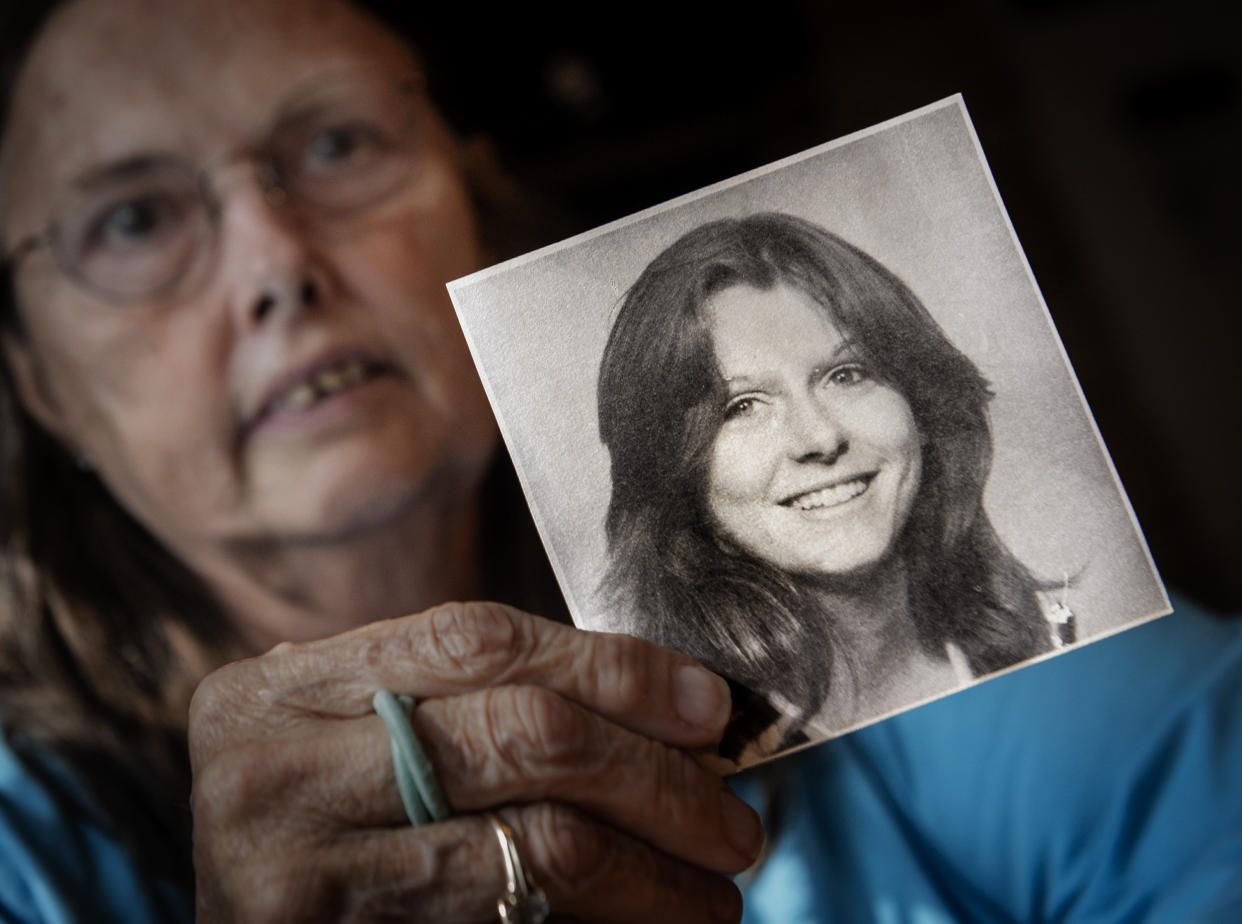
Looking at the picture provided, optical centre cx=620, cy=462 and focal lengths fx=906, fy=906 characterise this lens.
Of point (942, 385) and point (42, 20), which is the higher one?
point (42, 20)

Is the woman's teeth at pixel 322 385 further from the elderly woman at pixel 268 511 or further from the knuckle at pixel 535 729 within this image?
the knuckle at pixel 535 729

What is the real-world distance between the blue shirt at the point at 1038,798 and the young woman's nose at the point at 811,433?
10.9 inches

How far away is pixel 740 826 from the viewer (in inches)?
18.4

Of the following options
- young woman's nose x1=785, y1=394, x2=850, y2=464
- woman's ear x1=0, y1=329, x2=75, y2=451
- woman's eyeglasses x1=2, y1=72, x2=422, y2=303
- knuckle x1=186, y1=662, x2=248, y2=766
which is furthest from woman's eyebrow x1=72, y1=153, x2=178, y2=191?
young woman's nose x1=785, y1=394, x2=850, y2=464

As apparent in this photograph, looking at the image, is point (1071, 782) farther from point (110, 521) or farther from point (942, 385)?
point (110, 521)

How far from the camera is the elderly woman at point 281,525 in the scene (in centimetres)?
43

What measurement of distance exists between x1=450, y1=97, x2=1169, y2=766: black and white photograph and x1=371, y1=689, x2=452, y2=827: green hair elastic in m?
0.10

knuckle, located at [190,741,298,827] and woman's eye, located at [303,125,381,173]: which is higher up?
woman's eye, located at [303,125,381,173]

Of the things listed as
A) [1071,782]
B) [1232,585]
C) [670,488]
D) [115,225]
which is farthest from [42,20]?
[1232,585]

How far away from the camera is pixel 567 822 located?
429mm

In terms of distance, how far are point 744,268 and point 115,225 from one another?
46 centimetres

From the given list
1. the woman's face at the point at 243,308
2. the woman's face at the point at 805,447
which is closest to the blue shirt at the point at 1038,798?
the woman's face at the point at 805,447

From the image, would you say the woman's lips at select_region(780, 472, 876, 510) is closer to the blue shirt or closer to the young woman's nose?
the young woman's nose

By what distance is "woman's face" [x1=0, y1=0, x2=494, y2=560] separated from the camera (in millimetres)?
574
